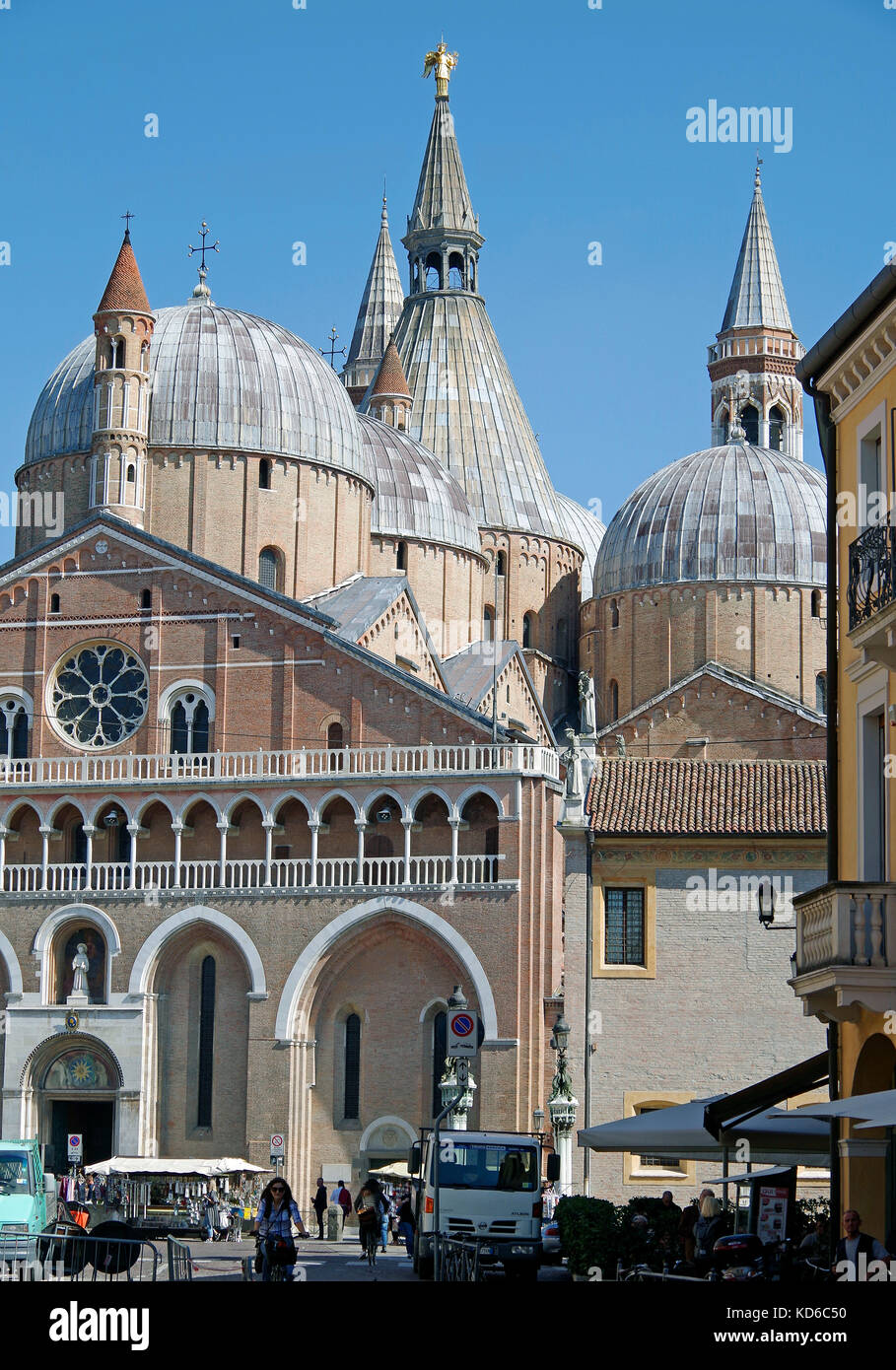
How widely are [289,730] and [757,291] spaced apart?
95.4ft

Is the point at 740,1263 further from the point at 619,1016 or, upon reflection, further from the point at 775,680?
the point at 775,680

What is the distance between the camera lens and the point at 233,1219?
41062 millimetres

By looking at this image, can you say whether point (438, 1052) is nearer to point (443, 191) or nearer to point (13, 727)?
point (13, 727)

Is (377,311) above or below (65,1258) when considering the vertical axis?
above

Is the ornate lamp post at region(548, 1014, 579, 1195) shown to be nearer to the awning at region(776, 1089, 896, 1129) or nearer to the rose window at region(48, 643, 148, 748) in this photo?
the rose window at region(48, 643, 148, 748)

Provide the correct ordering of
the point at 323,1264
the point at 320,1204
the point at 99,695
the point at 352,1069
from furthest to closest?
1. the point at 99,695
2. the point at 352,1069
3. the point at 320,1204
4. the point at 323,1264

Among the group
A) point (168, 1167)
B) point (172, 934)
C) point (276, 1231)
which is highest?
point (172, 934)

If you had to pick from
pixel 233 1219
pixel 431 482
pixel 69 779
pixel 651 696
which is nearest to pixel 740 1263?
pixel 233 1219

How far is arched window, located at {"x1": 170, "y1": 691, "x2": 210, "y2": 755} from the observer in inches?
1937

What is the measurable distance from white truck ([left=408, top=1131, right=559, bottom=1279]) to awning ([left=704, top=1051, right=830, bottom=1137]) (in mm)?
3997

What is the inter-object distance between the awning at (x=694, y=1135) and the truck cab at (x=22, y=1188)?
6483mm

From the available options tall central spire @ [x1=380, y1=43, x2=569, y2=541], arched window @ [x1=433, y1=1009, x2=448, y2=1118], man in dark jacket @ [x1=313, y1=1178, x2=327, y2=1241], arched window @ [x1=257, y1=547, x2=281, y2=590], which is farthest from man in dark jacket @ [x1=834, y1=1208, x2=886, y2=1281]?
tall central spire @ [x1=380, y1=43, x2=569, y2=541]

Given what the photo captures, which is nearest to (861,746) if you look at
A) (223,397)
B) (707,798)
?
(707,798)

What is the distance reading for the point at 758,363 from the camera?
69.8 m
